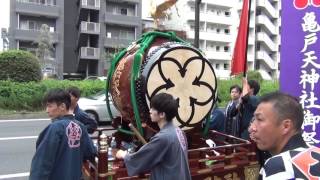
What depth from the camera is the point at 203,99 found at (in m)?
4.30

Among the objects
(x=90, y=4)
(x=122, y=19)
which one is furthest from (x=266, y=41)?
(x=90, y=4)

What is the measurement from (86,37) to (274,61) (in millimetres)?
29251

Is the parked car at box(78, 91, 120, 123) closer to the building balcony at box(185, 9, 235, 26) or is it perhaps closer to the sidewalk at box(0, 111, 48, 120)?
the sidewalk at box(0, 111, 48, 120)

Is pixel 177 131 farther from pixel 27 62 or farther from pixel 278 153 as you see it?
pixel 27 62

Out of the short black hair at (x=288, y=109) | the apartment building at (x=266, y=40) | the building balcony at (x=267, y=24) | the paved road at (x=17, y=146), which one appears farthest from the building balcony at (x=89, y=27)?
the short black hair at (x=288, y=109)

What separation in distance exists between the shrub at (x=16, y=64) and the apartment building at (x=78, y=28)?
21.0 metres

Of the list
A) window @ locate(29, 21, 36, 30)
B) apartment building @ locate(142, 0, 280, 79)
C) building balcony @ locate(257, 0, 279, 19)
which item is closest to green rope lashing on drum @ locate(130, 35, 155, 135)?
window @ locate(29, 21, 36, 30)

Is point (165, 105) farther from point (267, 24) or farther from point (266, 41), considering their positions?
point (267, 24)

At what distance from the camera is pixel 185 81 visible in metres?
4.19

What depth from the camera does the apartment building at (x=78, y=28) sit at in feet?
122

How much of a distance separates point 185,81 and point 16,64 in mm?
13633

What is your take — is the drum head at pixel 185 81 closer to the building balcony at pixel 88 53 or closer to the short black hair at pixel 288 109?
the short black hair at pixel 288 109

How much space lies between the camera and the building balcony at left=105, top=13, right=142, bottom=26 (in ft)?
135

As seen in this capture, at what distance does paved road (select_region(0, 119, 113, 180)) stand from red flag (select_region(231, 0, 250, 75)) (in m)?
4.43
